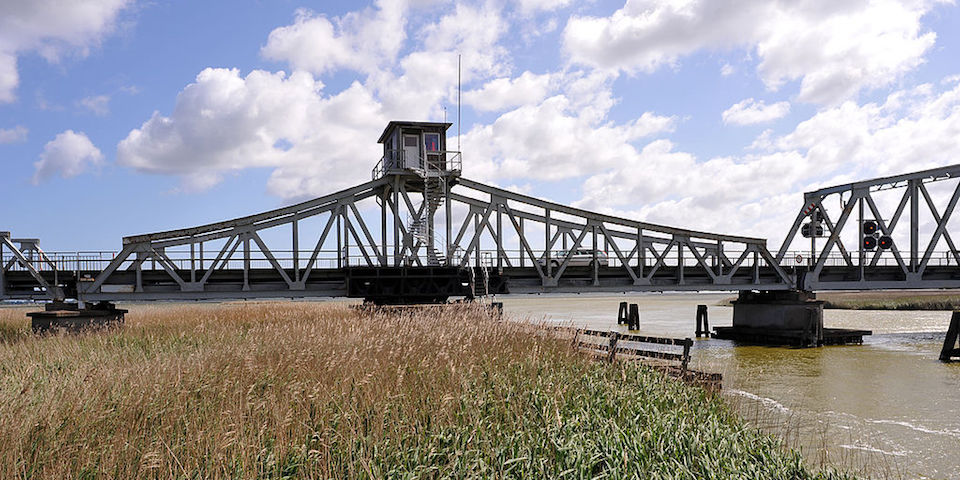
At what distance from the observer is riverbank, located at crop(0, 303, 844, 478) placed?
7.04 m

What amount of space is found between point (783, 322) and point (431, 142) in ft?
74.3

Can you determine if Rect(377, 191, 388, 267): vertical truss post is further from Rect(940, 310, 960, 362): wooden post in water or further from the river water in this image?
Rect(940, 310, 960, 362): wooden post in water

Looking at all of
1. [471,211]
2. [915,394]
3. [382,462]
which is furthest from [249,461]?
[471,211]

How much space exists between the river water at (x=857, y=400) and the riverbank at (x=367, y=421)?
7.00 feet

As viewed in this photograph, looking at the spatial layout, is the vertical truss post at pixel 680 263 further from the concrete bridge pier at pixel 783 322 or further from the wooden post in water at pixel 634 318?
the wooden post in water at pixel 634 318

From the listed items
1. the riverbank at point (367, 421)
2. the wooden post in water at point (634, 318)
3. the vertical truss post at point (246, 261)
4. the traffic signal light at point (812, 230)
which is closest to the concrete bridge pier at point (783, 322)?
the traffic signal light at point (812, 230)

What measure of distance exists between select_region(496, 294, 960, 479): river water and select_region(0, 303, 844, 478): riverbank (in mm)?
2133

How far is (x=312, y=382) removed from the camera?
9.48m

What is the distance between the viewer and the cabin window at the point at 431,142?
32.1 metres

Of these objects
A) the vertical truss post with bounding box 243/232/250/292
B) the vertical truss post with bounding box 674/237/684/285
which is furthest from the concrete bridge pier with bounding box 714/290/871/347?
the vertical truss post with bounding box 243/232/250/292

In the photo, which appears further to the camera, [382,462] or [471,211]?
[471,211]

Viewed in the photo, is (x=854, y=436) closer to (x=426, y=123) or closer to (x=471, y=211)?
(x=471, y=211)

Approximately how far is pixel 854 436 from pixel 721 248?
22305 mm

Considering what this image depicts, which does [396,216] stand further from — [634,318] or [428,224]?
[634,318]
